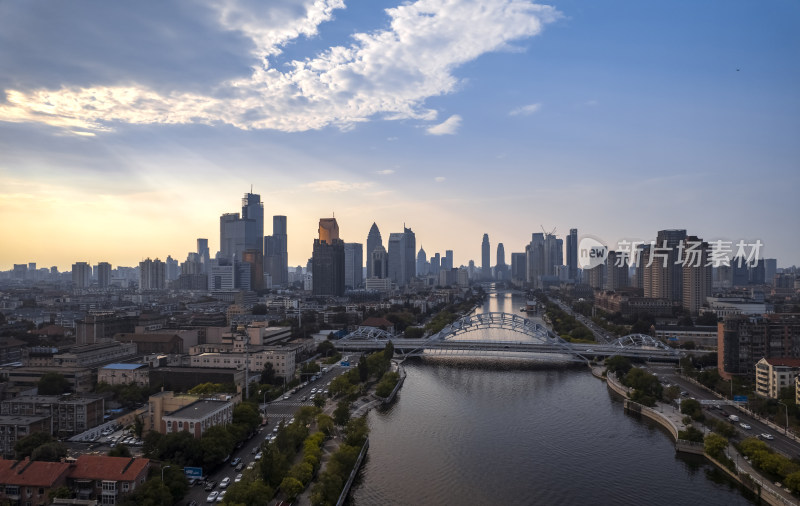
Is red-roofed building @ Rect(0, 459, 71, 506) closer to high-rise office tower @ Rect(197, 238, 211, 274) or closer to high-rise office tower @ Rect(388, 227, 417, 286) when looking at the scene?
high-rise office tower @ Rect(388, 227, 417, 286)

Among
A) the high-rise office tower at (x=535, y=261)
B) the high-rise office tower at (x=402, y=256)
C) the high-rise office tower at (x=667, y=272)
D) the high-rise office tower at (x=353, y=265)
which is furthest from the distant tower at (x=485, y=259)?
the high-rise office tower at (x=667, y=272)

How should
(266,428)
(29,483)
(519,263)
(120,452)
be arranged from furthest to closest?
1. (519,263)
2. (266,428)
3. (120,452)
4. (29,483)

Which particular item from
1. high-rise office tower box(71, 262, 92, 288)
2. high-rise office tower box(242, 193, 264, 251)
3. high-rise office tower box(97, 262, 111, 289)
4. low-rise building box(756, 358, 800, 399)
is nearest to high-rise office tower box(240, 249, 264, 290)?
high-rise office tower box(242, 193, 264, 251)

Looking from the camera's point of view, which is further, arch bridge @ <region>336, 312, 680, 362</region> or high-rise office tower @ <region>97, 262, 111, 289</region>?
high-rise office tower @ <region>97, 262, 111, 289</region>

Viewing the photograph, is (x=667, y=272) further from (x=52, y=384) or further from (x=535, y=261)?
(x=535, y=261)

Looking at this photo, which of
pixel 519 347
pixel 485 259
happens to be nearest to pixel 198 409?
pixel 519 347

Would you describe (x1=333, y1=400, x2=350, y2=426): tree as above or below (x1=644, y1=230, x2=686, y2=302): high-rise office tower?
below

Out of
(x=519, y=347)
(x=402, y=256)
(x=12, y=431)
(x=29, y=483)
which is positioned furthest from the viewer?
(x=402, y=256)
